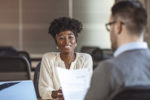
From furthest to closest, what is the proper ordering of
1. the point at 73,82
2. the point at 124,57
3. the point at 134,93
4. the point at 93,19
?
1. the point at 93,19
2. the point at 73,82
3. the point at 124,57
4. the point at 134,93

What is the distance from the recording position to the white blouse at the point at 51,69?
87.0 inches

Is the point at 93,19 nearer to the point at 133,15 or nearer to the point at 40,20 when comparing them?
the point at 40,20

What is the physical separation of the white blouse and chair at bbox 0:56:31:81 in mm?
406

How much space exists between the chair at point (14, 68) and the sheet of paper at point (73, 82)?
1044 mm

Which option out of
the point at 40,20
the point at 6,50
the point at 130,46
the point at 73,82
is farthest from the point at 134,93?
the point at 40,20

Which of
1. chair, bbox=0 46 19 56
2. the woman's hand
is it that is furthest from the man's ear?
chair, bbox=0 46 19 56

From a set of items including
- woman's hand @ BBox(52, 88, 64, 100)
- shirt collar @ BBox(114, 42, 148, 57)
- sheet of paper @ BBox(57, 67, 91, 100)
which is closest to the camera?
shirt collar @ BBox(114, 42, 148, 57)

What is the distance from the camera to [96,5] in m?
6.01

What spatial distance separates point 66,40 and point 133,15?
1.05m

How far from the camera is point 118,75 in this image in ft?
3.91

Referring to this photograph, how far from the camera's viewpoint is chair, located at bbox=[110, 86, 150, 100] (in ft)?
3.61

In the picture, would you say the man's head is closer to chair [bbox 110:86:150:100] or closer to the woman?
chair [bbox 110:86:150:100]

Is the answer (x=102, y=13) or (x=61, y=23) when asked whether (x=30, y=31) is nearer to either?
(x=102, y=13)

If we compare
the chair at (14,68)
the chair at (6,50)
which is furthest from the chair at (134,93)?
the chair at (6,50)
